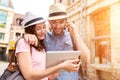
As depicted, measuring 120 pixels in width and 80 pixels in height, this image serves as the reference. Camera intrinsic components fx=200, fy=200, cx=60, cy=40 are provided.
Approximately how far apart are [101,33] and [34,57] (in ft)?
15.1

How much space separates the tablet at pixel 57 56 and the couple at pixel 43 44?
4 cm

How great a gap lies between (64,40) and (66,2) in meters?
6.87

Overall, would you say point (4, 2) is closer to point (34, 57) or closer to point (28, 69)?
point (34, 57)

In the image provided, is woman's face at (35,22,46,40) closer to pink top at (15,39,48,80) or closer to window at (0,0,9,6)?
pink top at (15,39,48,80)

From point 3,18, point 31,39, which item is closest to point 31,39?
point 31,39

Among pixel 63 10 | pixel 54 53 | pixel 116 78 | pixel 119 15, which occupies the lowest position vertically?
pixel 116 78

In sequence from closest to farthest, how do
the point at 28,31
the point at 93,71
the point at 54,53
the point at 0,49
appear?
the point at 54,53, the point at 28,31, the point at 93,71, the point at 0,49

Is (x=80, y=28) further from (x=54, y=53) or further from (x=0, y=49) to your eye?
(x=0, y=49)

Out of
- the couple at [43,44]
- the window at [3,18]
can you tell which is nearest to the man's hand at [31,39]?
the couple at [43,44]

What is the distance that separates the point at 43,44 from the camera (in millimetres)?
1559

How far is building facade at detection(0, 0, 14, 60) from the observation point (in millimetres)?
19266

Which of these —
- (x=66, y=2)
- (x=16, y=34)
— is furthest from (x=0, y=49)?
(x=66, y=2)

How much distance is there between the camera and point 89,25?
6.16 meters

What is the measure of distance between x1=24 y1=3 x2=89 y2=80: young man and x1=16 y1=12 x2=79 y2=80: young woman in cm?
23
